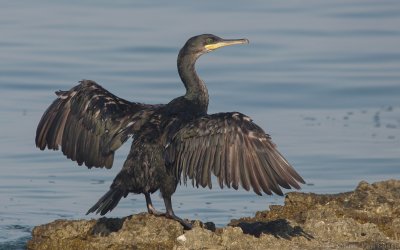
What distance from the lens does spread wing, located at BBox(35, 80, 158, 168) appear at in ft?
30.3

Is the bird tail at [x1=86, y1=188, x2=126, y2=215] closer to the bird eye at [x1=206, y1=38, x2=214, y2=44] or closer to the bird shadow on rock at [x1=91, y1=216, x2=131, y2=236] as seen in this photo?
the bird shadow on rock at [x1=91, y1=216, x2=131, y2=236]

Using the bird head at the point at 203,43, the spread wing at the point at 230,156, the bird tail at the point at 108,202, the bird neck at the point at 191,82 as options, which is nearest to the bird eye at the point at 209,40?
the bird head at the point at 203,43

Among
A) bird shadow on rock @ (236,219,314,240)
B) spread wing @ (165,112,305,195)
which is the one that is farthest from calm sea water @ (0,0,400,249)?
bird shadow on rock @ (236,219,314,240)

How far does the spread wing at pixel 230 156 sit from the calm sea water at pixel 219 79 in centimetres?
163

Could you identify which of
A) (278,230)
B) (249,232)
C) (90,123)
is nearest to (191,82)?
(90,123)

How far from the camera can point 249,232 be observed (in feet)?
27.2

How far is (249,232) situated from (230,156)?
0.52 m

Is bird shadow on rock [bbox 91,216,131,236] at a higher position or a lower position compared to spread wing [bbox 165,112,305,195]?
lower

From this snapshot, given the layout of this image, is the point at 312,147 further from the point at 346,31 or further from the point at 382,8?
the point at 382,8

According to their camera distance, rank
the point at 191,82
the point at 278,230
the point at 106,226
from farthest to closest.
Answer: the point at 191,82 < the point at 106,226 < the point at 278,230

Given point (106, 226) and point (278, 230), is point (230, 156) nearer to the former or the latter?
point (278, 230)

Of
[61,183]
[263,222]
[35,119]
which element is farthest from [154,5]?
[263,222]

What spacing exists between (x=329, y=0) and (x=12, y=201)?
12.7m

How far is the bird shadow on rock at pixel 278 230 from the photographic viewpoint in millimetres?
8070
